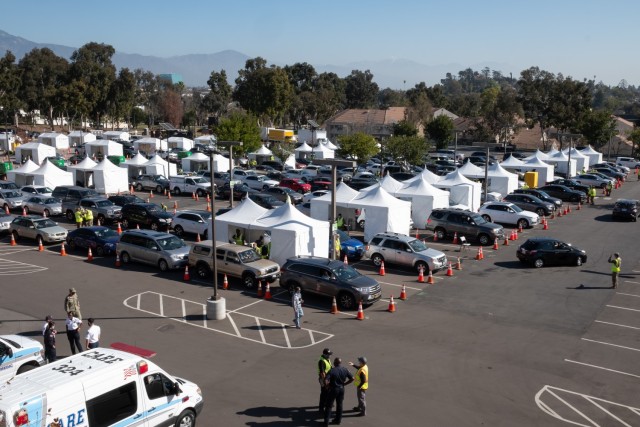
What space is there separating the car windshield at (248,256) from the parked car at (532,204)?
21.4 metres

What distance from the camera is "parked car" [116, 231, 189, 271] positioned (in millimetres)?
24609

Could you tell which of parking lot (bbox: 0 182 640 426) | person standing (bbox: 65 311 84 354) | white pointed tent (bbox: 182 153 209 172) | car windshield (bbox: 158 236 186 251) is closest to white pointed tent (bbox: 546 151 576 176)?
parking lot (bbox: 0 182 640 426)

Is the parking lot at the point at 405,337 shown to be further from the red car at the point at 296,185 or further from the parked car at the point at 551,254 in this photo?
the red car at the point at 296,185

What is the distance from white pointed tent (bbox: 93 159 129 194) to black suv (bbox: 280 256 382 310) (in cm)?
2877

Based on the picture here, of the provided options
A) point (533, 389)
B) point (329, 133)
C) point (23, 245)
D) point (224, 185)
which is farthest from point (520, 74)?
point (533, 389)

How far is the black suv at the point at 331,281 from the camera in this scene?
20.0 m

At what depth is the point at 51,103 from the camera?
101 m

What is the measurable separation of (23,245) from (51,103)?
261 feet

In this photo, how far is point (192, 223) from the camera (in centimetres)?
3112

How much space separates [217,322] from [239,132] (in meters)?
45.7

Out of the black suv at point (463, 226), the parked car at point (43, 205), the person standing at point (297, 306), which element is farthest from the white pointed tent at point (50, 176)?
the person standing at point (297, 306)

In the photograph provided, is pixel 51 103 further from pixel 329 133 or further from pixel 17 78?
pixel 329 133

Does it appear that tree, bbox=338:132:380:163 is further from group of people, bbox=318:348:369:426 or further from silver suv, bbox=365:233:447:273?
group of people, bbox=318:348:369:426

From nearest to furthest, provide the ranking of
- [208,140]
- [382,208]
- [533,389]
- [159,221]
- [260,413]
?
[260,413]
[533,389]
[382,208]
[159,221]
[208,140]
